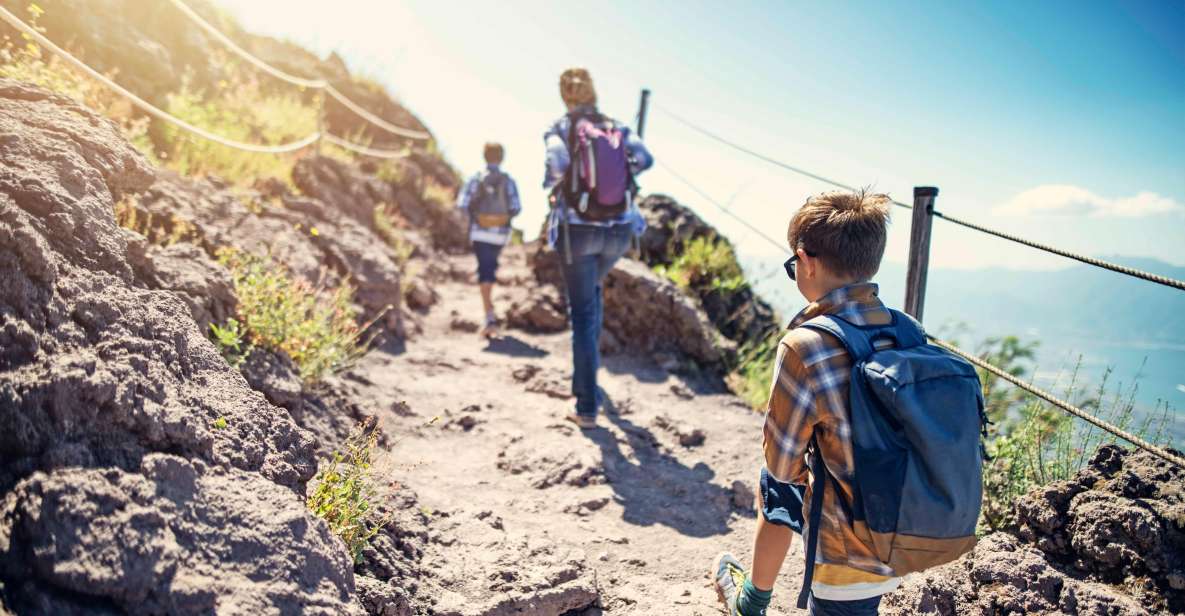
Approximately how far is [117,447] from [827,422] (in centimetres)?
197

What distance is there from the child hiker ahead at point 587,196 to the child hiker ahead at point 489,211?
2803mm

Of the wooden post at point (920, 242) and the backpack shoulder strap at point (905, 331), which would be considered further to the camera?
the wooden post at point (920, 242)

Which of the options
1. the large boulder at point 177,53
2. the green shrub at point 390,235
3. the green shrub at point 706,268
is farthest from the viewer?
the green shrub at point 390,235

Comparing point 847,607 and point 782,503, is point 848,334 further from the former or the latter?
point 847,607

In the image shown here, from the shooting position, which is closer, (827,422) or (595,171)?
(827,422)

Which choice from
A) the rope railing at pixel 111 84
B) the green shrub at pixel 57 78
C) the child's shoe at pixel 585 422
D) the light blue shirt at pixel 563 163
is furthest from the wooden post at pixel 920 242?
the rope railing at pixel 111 84

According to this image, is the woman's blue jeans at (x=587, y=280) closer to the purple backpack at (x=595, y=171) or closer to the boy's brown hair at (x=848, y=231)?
the purple backpack at (x=595, y=171)

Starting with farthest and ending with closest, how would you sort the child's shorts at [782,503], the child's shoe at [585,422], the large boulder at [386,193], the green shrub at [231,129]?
the large boulder at [386,193] → the green shrub at [231,129] → the child's shoe at [585,422] → the child's shorts at [782,503]

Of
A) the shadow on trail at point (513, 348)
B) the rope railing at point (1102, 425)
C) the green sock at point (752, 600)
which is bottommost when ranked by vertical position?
the shadow on trail at point (513, 348)

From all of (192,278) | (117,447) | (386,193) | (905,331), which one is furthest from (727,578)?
(386,193)

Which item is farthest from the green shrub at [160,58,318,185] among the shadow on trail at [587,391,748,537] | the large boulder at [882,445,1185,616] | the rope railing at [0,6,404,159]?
the large boulder at [882,445,1185,616]

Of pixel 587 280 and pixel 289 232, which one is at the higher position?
pixel 587 280

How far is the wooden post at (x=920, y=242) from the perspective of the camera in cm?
347

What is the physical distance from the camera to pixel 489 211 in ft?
23.9
